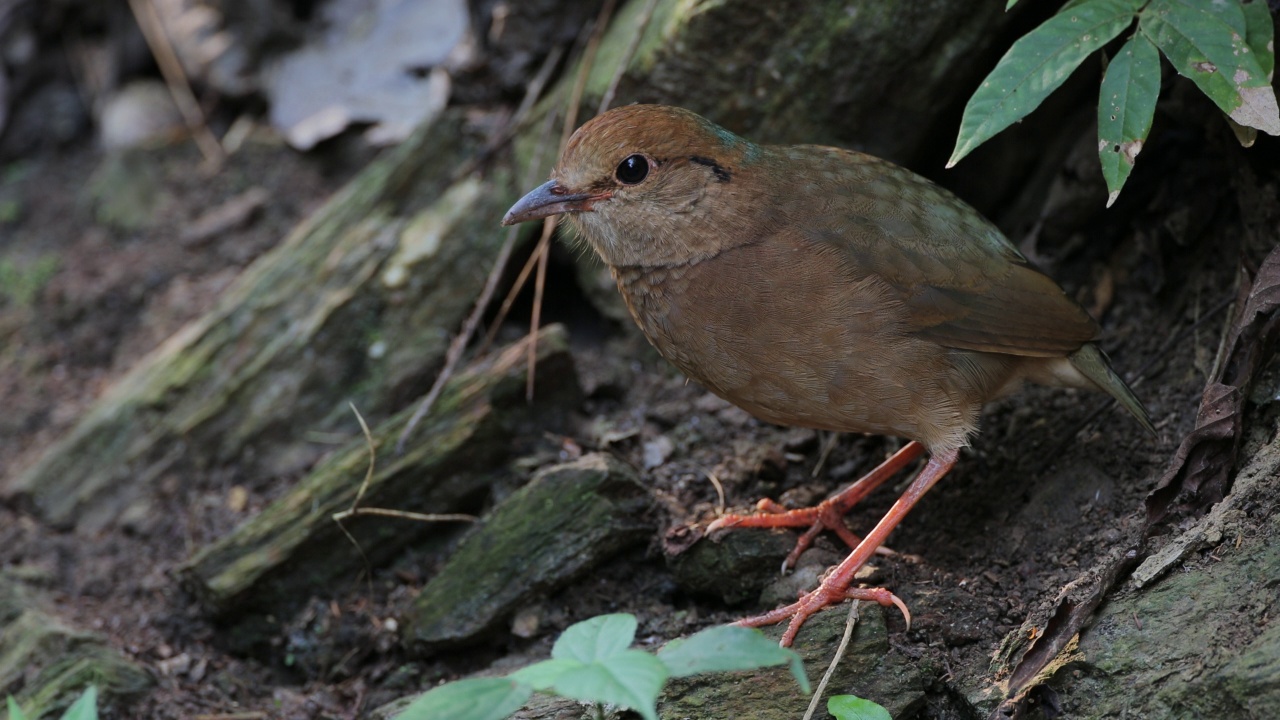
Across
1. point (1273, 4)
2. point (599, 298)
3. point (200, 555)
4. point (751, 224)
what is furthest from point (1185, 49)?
point (200, 555)

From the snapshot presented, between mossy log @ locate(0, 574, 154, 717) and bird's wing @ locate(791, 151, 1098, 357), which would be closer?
bird's wing @ locate(791, 151, 1098, 357)

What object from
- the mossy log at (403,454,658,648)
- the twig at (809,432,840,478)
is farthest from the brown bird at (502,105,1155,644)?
the twig at (809,432,840,478)

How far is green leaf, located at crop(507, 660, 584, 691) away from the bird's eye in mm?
1800

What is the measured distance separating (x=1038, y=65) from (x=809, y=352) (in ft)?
3.40

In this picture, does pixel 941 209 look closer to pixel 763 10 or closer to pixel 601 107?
pixel 763 10

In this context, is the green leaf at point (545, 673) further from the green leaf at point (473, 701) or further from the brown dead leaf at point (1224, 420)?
the brown dead leaf at point (1224, 420)

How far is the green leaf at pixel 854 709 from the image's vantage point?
9.09 feet

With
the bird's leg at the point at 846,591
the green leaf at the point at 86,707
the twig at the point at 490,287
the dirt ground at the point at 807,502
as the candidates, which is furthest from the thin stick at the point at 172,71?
the green leaf at the point at 86,707

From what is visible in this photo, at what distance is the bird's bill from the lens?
143 inches

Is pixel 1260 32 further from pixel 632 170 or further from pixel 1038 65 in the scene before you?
pixel 632 170

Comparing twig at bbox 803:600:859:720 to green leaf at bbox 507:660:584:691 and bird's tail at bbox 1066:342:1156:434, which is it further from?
bird's tail at bbox 1066:342:1156:434

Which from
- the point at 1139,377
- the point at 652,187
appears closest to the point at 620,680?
the point at 652,187

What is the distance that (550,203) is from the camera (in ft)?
11.9

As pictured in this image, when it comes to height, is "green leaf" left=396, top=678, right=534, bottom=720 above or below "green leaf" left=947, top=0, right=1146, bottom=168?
below
